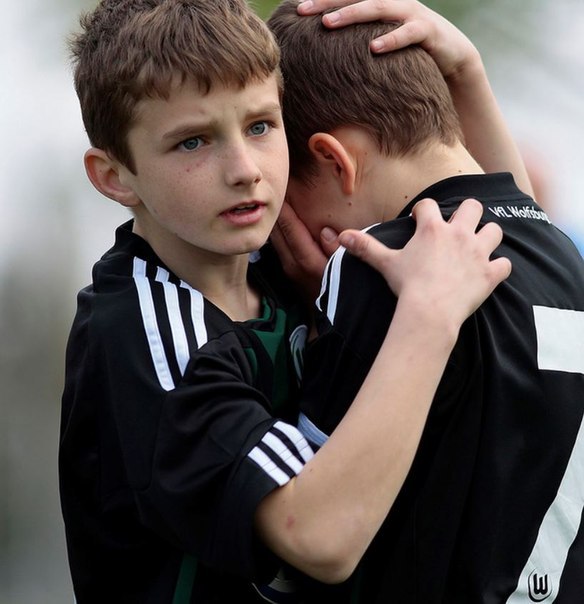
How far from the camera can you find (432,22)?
2283 millimetres

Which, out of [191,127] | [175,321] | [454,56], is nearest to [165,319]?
[175,321]

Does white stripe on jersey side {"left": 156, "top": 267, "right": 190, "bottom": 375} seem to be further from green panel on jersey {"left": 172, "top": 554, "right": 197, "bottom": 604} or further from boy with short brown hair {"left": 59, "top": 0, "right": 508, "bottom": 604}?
green panel on jersey {"left": 172, "top": 554, "right": 197, "bottom": 604}

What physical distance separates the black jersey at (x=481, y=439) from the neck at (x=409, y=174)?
105 millimetres

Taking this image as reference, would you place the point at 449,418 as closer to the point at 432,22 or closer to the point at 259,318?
the point at 259,318

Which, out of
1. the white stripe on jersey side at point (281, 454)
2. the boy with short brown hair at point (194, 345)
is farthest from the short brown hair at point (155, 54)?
the white stripe on jersey side at point (281, 454)

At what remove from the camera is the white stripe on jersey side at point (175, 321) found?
183 centimetres

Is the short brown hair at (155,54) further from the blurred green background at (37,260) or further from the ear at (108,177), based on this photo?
the blurred green background at (37,260)

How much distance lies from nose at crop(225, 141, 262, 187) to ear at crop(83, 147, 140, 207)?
0.74ft

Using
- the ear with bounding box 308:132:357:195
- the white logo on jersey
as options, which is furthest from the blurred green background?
the white logo on jersey

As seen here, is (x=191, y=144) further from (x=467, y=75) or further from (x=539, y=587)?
(x=539, y=587)

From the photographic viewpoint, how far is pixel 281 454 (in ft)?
5.70

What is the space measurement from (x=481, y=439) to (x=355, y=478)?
28 cm

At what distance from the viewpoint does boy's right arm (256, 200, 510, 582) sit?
5.64ft

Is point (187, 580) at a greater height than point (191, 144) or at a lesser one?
lesser
